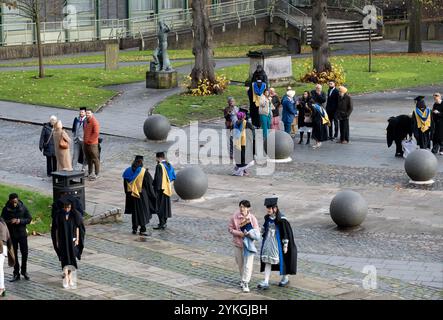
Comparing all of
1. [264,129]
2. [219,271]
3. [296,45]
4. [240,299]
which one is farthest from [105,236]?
[296,45]

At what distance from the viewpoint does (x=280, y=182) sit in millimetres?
24531

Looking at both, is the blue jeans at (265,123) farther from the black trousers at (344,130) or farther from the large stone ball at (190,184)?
the large stone ball at (190,184)

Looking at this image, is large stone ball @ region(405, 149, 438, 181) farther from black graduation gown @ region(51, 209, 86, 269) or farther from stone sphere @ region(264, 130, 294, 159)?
black graduation gown @ region(51, 209, 86, 269)

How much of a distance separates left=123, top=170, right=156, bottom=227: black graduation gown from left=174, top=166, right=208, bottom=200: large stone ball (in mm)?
2654

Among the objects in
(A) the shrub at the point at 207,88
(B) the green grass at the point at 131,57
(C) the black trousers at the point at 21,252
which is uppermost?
(B) the green grass at the point at 131,57

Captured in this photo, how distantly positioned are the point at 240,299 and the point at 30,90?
24.9 m

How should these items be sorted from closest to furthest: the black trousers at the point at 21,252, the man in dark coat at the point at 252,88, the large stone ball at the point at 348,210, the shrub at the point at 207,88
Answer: the black trousers at the point at 21,252, the large stone ball at the point at 348,210, the man in dark coat at the point at 252,88, the shrub at the point at 207,88

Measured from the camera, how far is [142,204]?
64.4ft

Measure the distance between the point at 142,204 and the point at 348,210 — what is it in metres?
3.83

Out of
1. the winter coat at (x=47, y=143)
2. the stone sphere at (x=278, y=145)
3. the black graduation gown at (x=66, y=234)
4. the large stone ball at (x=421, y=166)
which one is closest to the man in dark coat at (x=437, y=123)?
the large stone ball at (x=421, y=166)

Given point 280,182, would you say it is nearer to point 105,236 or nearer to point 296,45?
point 105,236

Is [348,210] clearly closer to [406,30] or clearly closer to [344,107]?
[344,107]

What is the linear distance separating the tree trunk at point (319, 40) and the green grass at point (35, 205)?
21806mm

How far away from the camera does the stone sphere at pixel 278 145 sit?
2669 cm
